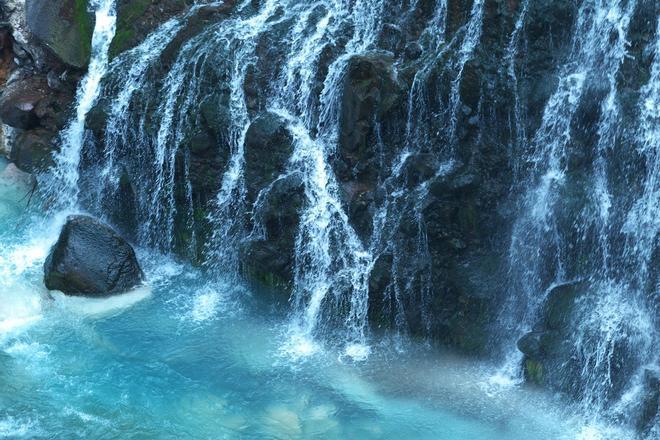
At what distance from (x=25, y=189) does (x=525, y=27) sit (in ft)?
37.9

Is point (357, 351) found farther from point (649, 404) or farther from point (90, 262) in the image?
point (90, 262)

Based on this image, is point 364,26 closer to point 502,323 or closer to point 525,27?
point 525,27

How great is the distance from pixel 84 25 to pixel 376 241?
8.69 m

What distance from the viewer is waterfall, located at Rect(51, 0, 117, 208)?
1758cm

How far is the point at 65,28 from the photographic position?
18.2m

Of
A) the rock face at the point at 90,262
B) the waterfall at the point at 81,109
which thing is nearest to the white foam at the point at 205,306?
the rock face at the point at 90,262

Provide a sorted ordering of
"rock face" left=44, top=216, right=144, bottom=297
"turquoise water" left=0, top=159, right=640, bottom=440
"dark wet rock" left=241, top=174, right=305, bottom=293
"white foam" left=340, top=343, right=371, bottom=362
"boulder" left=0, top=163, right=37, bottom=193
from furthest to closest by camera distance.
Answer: "boulder" left=0, top=163, right=37, bottom=193 < "rock face" left=44, top=216, right=144, bottom=297 < "dark wet rock" left=241, top=174, right=305, bottom=293 < "white foam" left=340, top=343, right=371, bottom=362 < "turquoise water" left=0, top=159, right=640, bottom=440

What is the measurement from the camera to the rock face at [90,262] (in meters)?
15.4

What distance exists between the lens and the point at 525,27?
14453 millimetres

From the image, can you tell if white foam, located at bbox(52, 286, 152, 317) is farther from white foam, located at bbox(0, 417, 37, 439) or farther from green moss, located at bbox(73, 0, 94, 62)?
green moss, located at bbox(73, 0, 94, 62)

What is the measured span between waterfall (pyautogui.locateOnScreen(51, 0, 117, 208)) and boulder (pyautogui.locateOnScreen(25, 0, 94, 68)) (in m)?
0.20

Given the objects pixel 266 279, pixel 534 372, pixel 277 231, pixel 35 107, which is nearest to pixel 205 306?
pixel 266 279

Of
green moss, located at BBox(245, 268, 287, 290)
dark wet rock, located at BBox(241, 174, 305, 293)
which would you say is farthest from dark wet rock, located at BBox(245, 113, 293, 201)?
green moss, located at BBox(245, 268, 287, 290)

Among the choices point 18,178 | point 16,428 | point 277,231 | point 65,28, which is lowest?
point 16,428
